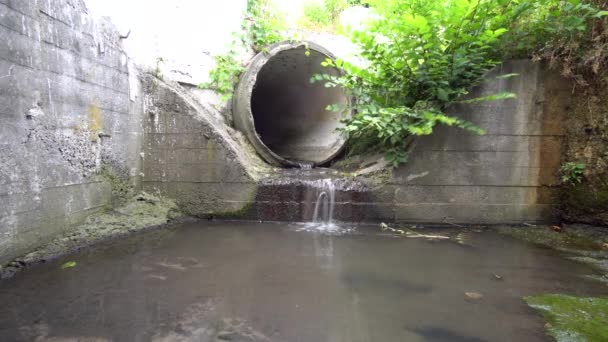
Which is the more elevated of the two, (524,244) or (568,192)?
(568,192)

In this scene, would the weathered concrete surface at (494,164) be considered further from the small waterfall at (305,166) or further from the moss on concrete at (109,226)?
the moss on concrete at (109,226)

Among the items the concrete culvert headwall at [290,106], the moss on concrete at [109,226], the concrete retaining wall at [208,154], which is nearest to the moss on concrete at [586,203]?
the concrete retaining wall at [208,154]

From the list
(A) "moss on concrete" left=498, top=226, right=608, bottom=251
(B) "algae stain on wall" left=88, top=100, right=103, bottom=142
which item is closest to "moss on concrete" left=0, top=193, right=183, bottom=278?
(B) "algae stain on wall" left=88, top=100, right=103, bottom=142

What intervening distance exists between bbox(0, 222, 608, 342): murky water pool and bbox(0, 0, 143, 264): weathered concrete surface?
18.7 inches

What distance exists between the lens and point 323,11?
1025 cm

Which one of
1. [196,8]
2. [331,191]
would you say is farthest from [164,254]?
[196,8]

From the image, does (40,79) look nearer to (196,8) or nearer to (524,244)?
(196,8)

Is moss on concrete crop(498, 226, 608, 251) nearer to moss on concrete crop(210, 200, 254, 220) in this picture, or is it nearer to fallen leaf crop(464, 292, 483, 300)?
fallen leaf crop(464, 292, 483, 300)

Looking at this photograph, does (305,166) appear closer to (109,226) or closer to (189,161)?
(189,161)

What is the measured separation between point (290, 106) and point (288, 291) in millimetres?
6308

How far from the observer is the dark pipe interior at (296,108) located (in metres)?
6.71

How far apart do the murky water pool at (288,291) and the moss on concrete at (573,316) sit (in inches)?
3.3

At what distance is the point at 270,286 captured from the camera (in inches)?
93.1

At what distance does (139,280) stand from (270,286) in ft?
3.14
